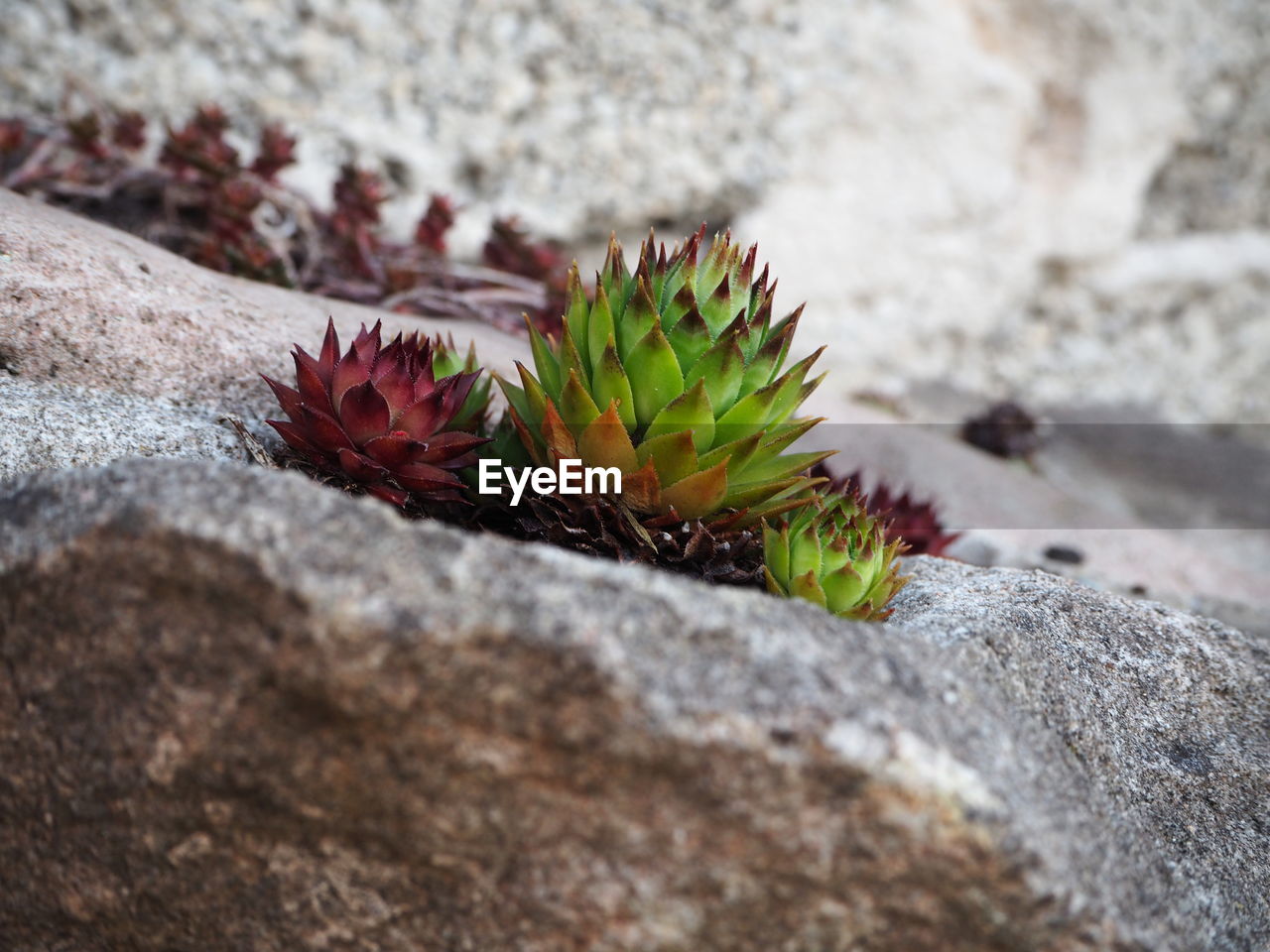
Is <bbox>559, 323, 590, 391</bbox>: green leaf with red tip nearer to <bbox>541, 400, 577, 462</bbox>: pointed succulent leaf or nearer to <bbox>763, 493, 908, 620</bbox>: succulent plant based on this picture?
<bbox>541, 400, 577, 462</bbox>: pointed succulent leaf

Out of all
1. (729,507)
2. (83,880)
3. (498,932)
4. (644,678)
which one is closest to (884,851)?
(644,678)

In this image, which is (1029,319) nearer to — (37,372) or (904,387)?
(904,387)

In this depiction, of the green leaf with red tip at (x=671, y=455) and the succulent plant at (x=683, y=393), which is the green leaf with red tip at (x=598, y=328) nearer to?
the succulent plant at (x=683, y=393)

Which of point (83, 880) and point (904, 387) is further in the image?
point (904, 387)

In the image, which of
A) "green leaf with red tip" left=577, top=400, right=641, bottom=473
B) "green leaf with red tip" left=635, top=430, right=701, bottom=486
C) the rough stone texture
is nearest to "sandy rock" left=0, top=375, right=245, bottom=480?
the rough stone texture

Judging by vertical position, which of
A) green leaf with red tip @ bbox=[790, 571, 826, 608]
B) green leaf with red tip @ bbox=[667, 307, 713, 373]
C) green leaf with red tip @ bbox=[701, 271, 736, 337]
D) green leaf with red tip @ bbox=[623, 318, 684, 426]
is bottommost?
green leaf with red tip @ bbox=[790, 571, 826, 608]

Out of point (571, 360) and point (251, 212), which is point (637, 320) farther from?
point (251, 212)

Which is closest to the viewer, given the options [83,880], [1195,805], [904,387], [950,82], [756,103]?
[83,880]

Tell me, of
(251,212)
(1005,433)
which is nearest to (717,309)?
(251,212)
